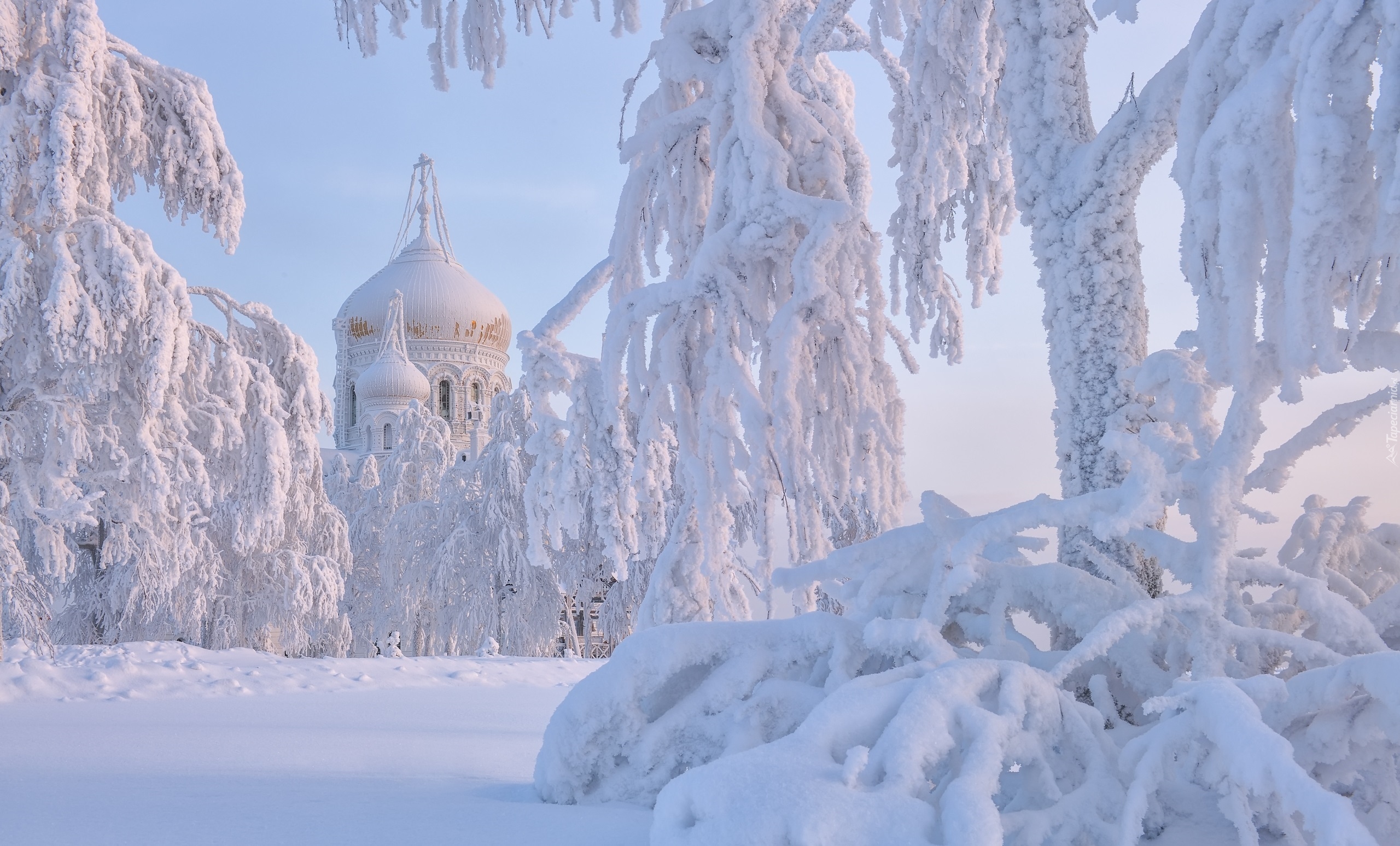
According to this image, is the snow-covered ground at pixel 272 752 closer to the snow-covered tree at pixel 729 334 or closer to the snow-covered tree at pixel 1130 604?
the snow-covered tree at pixel 1130 604

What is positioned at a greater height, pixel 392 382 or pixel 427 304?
pixel 427 304

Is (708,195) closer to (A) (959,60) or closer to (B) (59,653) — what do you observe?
(A) (959,60)

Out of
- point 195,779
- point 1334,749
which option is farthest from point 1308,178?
point 195,779

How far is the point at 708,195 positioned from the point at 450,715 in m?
4.29

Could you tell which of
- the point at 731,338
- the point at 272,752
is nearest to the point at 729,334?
the point at 731,338

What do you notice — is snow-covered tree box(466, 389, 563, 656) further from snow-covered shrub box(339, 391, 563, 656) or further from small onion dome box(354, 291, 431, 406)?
small onion dome box(354, 291, 431, 406)

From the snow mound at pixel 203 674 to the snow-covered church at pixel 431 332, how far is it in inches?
1402

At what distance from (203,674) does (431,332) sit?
130ft

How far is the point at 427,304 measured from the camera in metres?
47.4

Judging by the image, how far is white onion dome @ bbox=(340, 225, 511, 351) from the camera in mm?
47375

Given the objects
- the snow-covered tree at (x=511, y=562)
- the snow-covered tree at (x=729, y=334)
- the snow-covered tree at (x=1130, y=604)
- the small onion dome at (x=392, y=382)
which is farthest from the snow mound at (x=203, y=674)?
the small onion dome at (x=392, y=382)

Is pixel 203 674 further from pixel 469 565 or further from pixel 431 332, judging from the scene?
pixel 431 332

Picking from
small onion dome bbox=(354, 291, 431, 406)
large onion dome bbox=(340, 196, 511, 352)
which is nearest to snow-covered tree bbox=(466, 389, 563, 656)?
small onion dome bbox=(354, 291, 431, 406)

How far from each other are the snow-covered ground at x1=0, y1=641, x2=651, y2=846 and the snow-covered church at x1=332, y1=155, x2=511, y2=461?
120 feet
